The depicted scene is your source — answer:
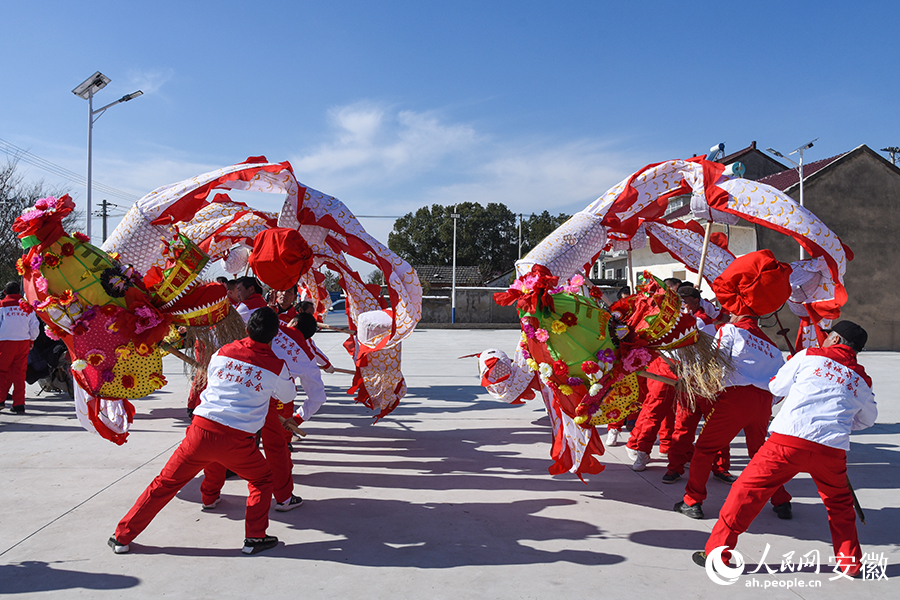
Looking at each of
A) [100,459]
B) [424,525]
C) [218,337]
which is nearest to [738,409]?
[424,525]

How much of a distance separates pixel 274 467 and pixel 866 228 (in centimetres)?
1858

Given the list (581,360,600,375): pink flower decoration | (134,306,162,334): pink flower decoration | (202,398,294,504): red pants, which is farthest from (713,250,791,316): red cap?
(134,306,162,334): pink flower decoration

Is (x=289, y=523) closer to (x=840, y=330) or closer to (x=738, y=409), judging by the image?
(x=738, y=409)

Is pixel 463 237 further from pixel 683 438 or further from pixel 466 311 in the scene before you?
pixel 683 438

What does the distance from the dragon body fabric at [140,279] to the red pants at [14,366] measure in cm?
332

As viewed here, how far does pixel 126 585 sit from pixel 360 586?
43.5 inches

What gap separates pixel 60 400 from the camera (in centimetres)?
721

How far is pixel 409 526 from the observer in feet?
11.4

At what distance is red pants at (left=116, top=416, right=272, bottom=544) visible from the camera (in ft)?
9.61

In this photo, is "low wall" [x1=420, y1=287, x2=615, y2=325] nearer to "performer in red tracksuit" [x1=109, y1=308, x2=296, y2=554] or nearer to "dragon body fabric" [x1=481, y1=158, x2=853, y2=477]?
"dragon body fabric" [x1=481, y1=158, x2=853, y2=477]

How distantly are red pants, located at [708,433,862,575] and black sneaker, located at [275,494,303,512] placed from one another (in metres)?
2.50

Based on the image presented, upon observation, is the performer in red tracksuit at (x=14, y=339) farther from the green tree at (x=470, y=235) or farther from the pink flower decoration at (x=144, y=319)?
the green tree at (x=470, y=235)

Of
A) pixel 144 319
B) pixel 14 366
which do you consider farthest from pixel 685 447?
pixel 14 366

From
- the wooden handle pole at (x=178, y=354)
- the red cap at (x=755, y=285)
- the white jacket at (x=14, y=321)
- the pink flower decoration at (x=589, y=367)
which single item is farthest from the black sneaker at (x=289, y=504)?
the white jacket at (x=14, y=321)
